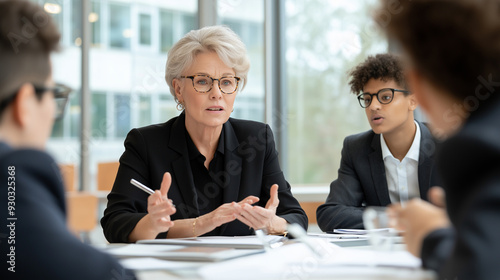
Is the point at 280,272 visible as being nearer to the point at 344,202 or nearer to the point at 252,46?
the point at 344,202

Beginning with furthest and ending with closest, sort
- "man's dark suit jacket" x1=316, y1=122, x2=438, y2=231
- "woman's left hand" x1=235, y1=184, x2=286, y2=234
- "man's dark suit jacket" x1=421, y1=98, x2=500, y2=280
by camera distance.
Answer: "man's dark suit jacket" x1=316, y1=122, x2=438, y2=231, "woman's left hand" x1=235, y1=184, x2=286, y2=234, "man's dark suit jacket" x1=421, y1=98, x2=500, y2=280

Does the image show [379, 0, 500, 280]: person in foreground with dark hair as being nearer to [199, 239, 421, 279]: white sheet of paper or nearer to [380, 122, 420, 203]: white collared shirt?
[199, 239, 421, 279]: white sheet of paper

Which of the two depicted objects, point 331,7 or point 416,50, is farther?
point 331,7

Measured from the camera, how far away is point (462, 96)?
83 cm

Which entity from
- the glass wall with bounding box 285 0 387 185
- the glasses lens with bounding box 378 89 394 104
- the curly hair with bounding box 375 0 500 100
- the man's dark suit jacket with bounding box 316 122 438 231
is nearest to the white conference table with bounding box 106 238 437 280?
the curly hair with bounding box 375 0 500 100

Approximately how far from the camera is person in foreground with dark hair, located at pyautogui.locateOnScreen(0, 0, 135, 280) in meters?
0.89

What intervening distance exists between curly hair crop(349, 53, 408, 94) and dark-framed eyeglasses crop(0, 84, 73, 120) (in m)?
1.94

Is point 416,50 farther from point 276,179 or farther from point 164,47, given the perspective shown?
point 164,47

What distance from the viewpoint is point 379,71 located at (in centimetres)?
272

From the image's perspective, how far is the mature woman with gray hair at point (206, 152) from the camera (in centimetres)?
226

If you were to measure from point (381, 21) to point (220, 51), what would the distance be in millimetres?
1548

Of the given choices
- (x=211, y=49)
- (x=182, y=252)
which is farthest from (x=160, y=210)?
(x=211, y=49)

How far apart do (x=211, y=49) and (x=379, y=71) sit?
0.88m

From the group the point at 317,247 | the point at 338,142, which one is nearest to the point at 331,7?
the point at 338,142
